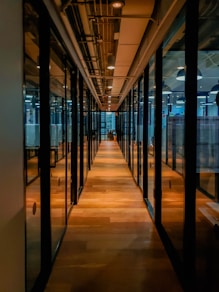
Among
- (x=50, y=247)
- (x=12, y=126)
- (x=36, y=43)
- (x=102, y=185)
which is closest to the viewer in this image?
(x=12, y=126)

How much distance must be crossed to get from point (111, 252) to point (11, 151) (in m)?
2.69

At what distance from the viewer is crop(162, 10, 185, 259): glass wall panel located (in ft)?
14.1

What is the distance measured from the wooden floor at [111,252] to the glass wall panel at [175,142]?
0.33m

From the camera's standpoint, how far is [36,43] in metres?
3.58

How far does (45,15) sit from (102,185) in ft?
20.6

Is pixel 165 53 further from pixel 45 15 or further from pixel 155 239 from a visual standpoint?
pixel 155 239

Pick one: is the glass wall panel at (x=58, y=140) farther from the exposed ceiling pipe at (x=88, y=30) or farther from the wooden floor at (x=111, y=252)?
the exposed ceiling pipe at (x=88, y=30)

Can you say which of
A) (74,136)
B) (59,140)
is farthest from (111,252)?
(74,136)

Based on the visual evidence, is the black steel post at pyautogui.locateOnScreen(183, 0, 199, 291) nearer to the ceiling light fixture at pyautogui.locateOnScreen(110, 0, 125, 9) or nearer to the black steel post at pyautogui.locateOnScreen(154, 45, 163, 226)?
the ceiling light fixture at pyautogui.locateOnScreen(110, 0, 125, 9)

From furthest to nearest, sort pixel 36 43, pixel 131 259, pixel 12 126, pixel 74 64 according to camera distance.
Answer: pixel 74 64 < pixel 131 259 < pixel 36 43 < pixel 12 126

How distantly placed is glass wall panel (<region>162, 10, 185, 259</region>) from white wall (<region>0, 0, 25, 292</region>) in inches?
81.5

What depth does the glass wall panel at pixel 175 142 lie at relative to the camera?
4.29 m

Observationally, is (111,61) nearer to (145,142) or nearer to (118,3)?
(145,142)

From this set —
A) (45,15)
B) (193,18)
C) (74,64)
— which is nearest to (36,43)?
(45,15)
